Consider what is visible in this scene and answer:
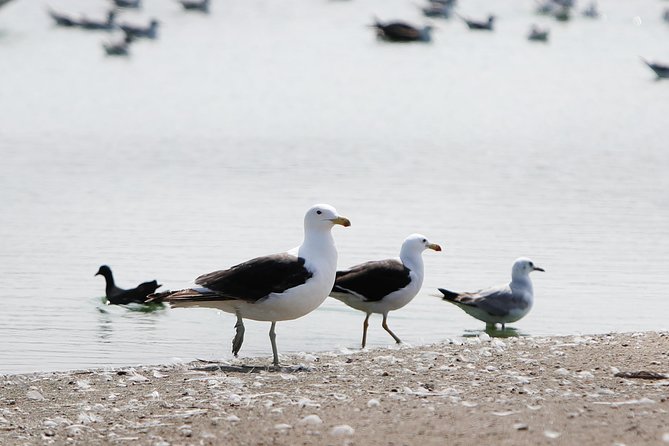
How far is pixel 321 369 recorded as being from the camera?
1024 centimetres

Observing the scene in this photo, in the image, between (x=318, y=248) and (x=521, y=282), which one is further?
(x=521, y=282)

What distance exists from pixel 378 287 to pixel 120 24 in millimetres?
49455

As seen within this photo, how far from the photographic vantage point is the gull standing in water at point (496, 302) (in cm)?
1410

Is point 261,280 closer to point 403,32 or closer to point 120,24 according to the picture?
point 403,32

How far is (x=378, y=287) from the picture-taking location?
1320 cm

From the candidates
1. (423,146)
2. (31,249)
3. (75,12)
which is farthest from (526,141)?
(75,12)

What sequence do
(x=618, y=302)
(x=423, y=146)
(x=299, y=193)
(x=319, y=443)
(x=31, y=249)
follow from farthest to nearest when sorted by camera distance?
(x=423, y=146) < (x=299, y=193) < (x=31, y=249) < (x=618, y=302) < (x=319, y=443)

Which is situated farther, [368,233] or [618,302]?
[368,233]

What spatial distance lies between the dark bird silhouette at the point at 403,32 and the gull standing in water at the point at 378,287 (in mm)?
45997

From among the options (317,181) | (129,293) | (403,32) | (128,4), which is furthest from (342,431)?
(128,4)

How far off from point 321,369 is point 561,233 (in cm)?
970

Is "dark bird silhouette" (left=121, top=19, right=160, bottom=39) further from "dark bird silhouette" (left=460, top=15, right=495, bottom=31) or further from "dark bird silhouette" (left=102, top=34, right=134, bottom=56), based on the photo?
"dark bird silhouette" (left=460, top=15, right=495, bottom=31)

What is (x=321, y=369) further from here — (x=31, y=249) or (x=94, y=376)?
(x=31, y=249)

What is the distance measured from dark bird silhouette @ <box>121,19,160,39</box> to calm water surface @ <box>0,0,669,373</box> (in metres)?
6.76
